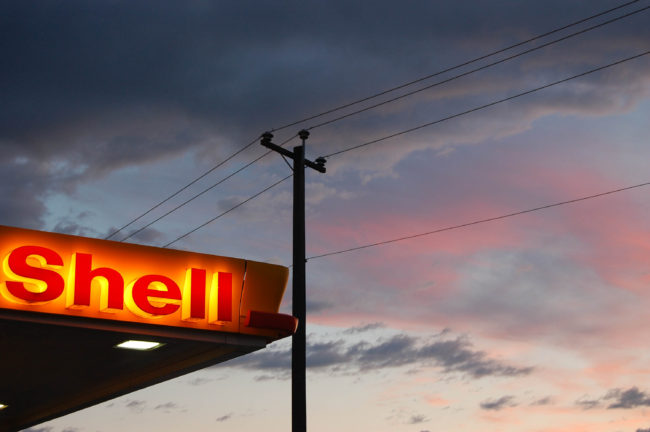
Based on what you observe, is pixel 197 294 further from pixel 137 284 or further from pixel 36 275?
pixel 36 275

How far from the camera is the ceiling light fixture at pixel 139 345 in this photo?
16.6 m

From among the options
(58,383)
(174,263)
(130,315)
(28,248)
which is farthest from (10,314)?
(58,383)

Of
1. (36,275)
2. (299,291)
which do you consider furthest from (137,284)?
(299,291)

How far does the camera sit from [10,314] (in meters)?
14.6

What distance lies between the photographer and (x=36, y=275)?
14969 mm

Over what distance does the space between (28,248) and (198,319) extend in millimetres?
3499

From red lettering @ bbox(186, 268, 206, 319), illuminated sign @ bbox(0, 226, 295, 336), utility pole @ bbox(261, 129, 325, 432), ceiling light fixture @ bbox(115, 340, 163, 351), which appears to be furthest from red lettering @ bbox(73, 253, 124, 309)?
utility pole @ bbox(261, 129, 325, 432)

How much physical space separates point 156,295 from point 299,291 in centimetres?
397

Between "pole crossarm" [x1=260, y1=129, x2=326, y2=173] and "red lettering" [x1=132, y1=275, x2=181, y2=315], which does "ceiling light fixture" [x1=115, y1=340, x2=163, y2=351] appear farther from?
"pole crossarm" [x1=260, y1=129, x2=326, y2=173]

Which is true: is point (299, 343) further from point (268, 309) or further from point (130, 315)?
point (130, 315)

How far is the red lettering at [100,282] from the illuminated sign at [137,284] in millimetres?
18

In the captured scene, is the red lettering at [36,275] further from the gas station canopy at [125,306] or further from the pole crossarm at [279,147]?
the pole crossarm at [279,147]

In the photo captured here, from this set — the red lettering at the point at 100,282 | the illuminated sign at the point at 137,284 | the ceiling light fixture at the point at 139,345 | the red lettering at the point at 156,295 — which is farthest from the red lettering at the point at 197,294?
the red lettering at the point at 100,282

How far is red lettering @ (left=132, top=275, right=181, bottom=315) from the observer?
16.0 m
